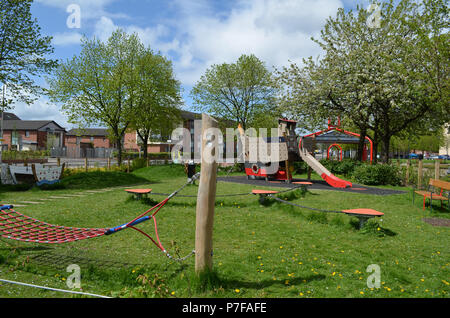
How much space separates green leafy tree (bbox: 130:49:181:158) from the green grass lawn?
63.3 feet

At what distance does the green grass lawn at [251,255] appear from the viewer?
4.23 meters

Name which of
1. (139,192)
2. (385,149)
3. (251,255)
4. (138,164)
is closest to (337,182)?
(385,149)

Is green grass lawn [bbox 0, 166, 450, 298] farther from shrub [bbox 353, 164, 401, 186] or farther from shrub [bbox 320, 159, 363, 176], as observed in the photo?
shrub [bbox 320, 159, 363, 176]

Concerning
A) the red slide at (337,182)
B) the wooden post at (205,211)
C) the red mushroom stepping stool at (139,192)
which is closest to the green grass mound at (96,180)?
the red mushroom stepping stool at (139,192)

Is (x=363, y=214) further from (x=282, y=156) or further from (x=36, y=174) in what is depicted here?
(x=36, y=174)

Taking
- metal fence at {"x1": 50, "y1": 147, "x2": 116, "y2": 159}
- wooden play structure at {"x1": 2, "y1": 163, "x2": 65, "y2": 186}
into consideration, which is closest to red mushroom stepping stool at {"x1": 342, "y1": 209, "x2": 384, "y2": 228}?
wooden play structure at {"x1": 2, "y1": 163, "x2": 65, "y2": 186}

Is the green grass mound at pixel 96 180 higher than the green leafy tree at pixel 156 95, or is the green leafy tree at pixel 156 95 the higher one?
the green leafy tree at pixel 156 95

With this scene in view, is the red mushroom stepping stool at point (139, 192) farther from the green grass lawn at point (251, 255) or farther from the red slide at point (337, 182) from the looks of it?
the red slide at point (337, 182)

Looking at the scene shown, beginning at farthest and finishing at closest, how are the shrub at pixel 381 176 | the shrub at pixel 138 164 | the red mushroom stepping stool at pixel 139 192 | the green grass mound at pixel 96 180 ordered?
the shrub at pixel 138 164 < the shrub at pixel 381 176 < the green grass mound at pixel 96 180 < the red mushroom stepping stool at pixel 139 192

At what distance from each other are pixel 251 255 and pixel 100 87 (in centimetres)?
2449

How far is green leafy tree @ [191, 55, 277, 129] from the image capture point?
31.0 m

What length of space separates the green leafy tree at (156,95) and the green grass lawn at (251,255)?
19.3 meters

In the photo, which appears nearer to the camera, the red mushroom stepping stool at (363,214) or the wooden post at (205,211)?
the wooden post at (205,211)
